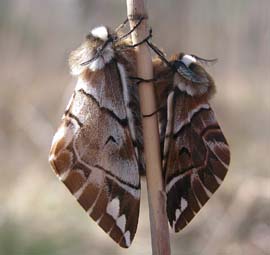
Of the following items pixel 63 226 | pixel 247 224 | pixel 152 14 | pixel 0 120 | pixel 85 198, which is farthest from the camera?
pixel 0 120

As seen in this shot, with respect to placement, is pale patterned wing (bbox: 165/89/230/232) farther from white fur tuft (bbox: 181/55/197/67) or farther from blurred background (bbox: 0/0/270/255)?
blurred background (bbox: 0/0/270/255)

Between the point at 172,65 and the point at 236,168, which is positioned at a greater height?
the point at 172,65

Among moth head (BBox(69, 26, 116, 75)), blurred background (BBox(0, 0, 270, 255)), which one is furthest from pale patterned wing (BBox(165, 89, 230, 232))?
blurred background (BBox(0, 0, 270, 255))

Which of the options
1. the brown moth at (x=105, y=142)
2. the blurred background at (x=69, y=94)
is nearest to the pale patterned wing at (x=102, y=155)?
the brown moth at (x=105, y=142)

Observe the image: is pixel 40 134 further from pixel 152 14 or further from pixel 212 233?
pixel 212 233

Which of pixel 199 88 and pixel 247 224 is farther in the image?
pixel 247 224

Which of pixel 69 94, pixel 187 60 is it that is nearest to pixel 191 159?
pixel 187 60

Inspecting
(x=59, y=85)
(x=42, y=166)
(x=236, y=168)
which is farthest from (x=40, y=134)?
(x=236, y=168)
